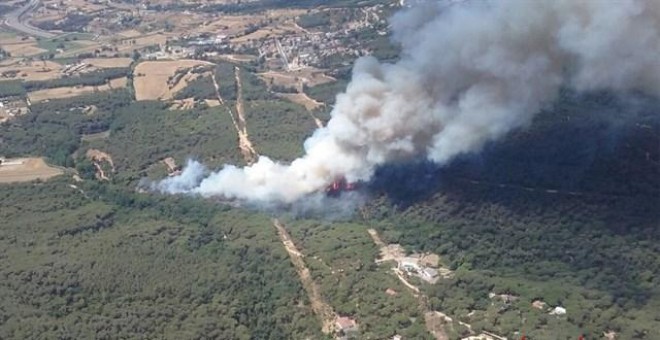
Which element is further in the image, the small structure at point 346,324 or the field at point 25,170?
the field at point 25,170

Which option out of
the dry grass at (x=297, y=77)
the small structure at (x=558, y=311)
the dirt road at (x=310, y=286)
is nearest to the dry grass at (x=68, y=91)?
the dry grass at (x=297, y=77)

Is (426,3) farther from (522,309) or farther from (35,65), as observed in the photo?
(35,65)

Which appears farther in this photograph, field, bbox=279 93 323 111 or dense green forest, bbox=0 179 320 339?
field, bbox=279 93 323 111

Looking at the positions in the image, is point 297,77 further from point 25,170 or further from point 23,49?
point 23,49

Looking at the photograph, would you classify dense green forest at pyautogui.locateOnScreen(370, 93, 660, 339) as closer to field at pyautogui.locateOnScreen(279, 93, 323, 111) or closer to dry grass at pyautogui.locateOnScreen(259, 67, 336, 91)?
field at pyautogui.locateOnScreen(279, 93, 323, 111)

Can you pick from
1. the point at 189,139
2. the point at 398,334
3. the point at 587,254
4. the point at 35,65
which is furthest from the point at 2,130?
the point at 587,254

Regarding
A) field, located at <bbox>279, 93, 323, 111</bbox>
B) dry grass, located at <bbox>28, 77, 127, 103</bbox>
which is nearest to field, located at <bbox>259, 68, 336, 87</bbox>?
field, located at <bbox>279, 93, 323, 111</bbox>

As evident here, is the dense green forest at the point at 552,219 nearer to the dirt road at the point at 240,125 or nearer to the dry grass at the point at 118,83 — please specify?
the dirt road at the point at 240,125
